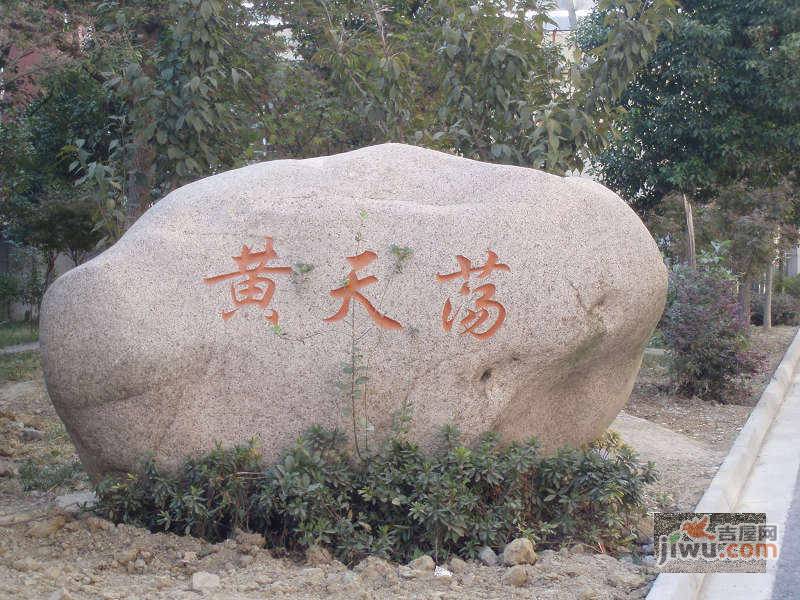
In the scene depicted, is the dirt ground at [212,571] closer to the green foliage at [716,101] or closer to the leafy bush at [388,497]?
the leafy bush at [388,497]

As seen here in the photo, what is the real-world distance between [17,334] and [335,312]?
10.6m

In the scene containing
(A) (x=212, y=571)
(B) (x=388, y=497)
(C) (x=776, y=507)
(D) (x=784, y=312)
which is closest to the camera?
(A) (x=212, y=571)

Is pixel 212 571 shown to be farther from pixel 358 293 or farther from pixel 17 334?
pixel 17 334

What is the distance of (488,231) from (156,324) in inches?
69.3

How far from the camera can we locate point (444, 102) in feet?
25.1

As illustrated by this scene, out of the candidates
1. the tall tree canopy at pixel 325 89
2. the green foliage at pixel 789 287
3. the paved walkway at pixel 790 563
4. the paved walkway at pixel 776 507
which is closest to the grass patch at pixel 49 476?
the tall tree canopy at pixel 325 89

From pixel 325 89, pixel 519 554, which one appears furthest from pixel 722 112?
pixel 519 554

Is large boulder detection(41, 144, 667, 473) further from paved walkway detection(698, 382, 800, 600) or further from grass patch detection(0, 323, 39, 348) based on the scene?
grass patch detection(0, 323, 39, 348)

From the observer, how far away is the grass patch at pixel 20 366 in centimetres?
962

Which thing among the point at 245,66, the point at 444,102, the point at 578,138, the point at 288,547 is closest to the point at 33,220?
the point at 245,66

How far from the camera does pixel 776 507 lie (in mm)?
5734

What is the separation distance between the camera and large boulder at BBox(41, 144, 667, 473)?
457cm

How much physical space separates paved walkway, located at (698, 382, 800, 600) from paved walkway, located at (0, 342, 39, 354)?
8.97m

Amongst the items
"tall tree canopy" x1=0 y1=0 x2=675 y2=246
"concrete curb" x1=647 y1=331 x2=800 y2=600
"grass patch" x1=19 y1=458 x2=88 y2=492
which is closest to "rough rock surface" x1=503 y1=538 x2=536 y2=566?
"concrete curb" x1=647 y1=331 x2=800 y2=600
